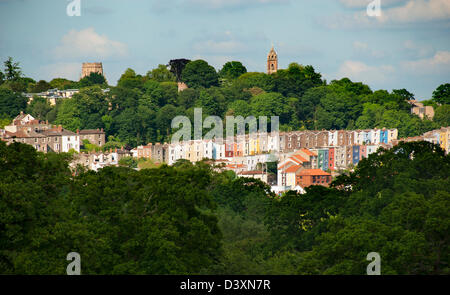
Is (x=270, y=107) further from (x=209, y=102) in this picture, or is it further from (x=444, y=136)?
(x=444, y=136)

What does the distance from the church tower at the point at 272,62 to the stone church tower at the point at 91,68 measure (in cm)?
1632

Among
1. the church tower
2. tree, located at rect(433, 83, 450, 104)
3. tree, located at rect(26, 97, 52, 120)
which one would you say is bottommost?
tree, located at rect(26, 97, 52, 120)

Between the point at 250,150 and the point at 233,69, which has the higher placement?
the point at 233,69

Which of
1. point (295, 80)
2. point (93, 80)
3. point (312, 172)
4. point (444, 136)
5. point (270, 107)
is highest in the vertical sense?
point (93, 80)

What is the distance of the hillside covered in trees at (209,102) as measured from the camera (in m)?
70.6

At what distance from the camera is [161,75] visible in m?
85.1

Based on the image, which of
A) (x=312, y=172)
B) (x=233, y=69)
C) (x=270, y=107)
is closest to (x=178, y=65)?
(x=233, y=69)

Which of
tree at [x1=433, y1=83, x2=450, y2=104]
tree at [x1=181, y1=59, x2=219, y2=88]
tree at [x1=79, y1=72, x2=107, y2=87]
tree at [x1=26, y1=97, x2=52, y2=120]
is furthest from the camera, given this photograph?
tree at [x1=433, y1=83, x2=450, y2=104]

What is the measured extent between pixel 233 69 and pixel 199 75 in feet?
36.2

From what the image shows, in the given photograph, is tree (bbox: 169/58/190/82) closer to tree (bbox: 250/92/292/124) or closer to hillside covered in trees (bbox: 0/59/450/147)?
hillside covered in trees (bbox: 0/59/450/147)

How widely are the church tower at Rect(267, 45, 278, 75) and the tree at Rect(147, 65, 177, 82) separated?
14372mm

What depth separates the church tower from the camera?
318ft

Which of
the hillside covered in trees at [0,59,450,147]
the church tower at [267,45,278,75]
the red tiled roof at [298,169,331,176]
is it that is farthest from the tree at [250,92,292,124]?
the church tower at [267,45,278,75]
